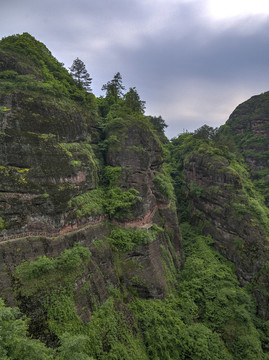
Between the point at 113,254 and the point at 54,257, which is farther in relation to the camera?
the point at 113,254

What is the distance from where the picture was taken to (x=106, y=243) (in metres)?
18.6

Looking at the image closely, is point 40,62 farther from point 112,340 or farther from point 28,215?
point 112,340

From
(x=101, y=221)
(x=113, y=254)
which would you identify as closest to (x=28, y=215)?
(x=101, y=221)

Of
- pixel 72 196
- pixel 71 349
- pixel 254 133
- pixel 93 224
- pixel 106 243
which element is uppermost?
pixel 254 133

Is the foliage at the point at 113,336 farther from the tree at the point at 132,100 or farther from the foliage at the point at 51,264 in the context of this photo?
the tree at the point at 132,100

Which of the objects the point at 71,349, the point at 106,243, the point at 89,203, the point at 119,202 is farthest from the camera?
the point at 119,202

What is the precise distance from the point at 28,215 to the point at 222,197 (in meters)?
28.0

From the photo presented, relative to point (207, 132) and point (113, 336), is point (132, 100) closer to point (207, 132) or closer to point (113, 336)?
point (207, 132)

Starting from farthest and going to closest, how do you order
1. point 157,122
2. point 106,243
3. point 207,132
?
point 157,122, point 207,132, point 106,243

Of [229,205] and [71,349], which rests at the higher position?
[229,205]

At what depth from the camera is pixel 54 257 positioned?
14.1 metres

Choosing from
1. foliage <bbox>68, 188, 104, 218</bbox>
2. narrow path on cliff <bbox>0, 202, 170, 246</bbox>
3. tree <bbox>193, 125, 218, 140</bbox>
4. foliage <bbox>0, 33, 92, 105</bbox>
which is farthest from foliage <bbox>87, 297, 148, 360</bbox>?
tree <bbox>193, 125, 218, 140</bbox>

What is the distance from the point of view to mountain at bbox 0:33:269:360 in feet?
40.1

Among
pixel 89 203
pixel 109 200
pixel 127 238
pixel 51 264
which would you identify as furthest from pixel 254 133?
pixel 51 264
